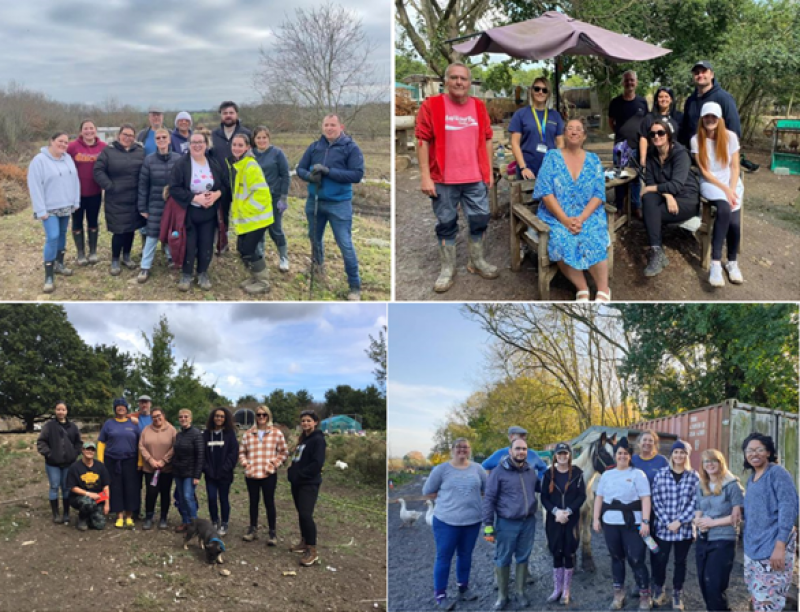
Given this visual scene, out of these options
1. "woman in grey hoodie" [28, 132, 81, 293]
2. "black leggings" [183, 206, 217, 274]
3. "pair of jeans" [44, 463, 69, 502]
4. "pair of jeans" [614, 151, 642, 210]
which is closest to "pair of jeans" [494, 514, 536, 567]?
"pair of jeans" [614, 151, 642, 210]

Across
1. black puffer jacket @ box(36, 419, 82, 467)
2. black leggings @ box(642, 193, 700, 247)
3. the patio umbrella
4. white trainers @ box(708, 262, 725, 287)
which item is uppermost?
the patio umbrella

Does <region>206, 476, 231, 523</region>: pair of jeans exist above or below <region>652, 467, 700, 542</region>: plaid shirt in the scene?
below

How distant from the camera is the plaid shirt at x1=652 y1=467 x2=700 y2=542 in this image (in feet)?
13.6

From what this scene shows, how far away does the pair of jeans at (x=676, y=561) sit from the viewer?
414 centimetres

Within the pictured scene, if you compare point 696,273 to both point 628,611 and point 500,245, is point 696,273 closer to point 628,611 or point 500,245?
point 500,245

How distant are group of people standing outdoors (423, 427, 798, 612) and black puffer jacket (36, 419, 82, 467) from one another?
3.28m

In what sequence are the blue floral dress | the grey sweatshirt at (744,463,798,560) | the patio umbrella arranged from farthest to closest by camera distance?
the patio umbrella → the blue floral dress → the grey sweatshirt at (744,463,798,560)

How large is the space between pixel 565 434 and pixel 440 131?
2617 millimetres

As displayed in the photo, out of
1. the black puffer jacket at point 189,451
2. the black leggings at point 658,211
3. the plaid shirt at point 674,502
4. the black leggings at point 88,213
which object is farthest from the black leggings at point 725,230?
the black leggings at point 88,213

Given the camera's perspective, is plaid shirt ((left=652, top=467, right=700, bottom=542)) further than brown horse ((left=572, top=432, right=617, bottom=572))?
No

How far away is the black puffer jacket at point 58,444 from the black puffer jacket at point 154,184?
186 centimetres

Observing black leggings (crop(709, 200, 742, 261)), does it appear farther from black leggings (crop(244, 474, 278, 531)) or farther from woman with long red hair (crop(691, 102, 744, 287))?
black leggings (crop(244, 474, 278, 531))

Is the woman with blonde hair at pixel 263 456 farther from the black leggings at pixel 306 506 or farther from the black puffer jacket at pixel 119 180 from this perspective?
the black puffer jacket at pixel 119 180

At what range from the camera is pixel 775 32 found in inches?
394
